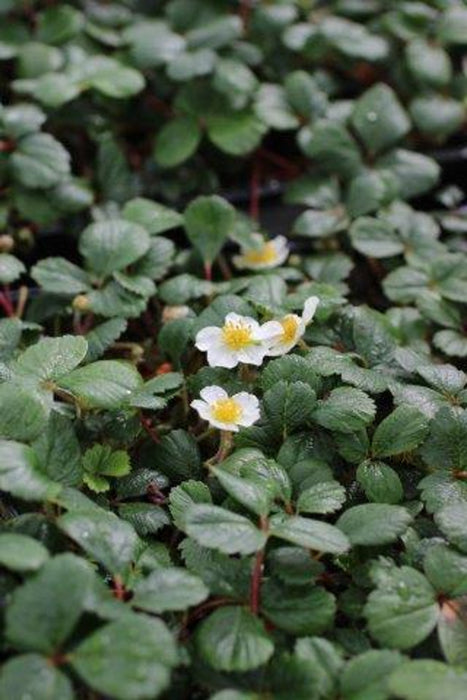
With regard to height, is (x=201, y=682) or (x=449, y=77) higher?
(x=449, y=77)

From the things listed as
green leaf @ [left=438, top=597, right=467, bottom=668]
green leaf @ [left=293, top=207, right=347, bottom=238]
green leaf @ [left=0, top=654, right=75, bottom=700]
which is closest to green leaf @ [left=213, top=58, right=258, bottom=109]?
green leaf @ [left=293, top=207, right=347, bottom=238]

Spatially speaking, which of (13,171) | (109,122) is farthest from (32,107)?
(109,122)

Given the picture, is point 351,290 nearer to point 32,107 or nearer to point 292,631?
point 32,107

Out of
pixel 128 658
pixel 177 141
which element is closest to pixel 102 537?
pixel 128 658

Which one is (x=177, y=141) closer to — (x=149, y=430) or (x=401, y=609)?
(x=149, y=430)

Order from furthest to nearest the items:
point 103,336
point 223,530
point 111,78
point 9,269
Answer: point 111,78 → point 9,269 → point 103,336 → point 223,530

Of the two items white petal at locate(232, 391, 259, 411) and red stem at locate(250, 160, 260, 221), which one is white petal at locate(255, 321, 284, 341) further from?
red stem at locate(250, 160, 260, 221)

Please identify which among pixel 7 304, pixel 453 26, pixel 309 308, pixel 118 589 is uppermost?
pixel 453 26
